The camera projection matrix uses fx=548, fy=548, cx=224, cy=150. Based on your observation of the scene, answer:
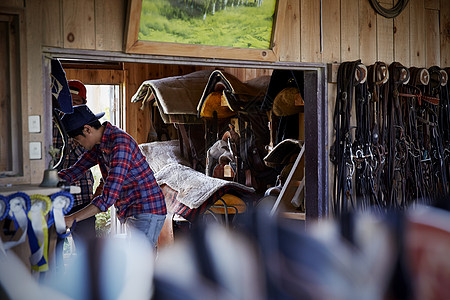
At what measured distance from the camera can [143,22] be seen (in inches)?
114

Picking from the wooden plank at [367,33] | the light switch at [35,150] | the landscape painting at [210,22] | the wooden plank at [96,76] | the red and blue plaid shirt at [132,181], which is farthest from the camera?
the wooden plank at [96,76]

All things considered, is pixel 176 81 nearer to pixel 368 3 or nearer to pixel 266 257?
pixel 368 3

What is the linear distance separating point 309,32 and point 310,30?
16 millimetres

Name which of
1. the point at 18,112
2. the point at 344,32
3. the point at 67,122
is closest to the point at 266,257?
the point at 18,112

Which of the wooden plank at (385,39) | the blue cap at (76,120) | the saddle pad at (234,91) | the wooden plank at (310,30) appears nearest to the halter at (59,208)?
the blue cap at (76,120)

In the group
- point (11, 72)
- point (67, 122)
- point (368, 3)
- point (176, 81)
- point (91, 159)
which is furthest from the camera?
point (176, 81)

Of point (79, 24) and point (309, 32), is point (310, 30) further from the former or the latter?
point (79, 24)

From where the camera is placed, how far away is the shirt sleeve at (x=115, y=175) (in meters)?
2.99

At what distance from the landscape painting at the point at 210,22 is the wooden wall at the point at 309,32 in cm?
10

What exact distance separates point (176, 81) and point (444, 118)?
3104 millimetres

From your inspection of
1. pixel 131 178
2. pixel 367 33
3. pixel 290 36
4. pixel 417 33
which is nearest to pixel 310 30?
pixel 290 36

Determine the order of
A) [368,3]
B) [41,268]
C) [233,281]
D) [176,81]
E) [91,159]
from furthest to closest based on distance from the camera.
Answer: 1. [176,81]
2. [368,3]
3. [91,159]
4. [41,268]
5. [233,281]

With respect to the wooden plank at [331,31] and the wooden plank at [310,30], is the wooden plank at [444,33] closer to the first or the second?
the wooden plank at [331,31]

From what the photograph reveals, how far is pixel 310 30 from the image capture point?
11.7 ft
